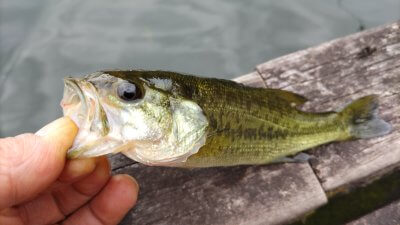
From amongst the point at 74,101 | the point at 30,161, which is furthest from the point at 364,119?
the point at 30,161

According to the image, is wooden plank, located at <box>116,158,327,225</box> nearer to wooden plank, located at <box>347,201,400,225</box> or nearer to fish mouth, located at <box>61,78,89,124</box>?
wooden plank, located at <box>347,201,400,225</box>

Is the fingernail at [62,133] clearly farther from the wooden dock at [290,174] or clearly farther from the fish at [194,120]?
the wooden dock at [290,174]

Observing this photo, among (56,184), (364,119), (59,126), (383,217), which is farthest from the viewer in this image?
(364,119)

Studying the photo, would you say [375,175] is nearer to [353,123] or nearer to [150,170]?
[353,123]

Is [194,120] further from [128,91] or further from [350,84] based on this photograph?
[350,84]

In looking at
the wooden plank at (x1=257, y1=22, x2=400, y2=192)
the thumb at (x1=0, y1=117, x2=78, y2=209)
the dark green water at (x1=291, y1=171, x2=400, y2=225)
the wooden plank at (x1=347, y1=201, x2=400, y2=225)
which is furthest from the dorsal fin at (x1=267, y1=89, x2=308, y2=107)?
the thumb at (x1=0, y1=117, x2=78, y2=209)

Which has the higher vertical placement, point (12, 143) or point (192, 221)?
point (12, 143)

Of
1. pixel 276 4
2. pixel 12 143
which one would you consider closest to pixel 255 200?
pixel 12 143
